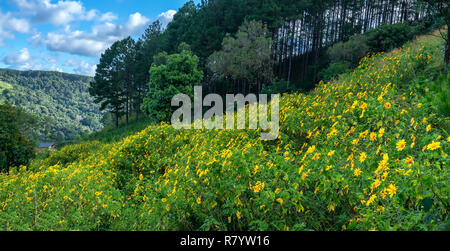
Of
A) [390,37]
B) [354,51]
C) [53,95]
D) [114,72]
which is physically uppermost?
[53,95]

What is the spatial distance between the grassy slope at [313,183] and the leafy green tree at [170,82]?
38.8 ft

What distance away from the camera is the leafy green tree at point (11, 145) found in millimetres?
10039

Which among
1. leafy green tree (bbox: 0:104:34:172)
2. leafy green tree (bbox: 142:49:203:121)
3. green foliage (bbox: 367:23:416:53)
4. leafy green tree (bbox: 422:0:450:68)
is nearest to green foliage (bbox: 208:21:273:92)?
leafy green tree (bbox: 142:49:203:121)

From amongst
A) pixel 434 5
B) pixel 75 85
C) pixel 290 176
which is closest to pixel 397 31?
pixel 434 5

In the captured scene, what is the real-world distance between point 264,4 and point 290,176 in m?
22.9

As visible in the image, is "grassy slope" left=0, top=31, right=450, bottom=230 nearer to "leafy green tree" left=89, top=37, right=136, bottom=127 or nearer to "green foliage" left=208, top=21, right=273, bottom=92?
"green foliage" left=208, top=21, right=273, bottom=92

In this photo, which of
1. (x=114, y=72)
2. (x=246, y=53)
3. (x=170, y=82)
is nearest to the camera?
(x=246, y=53)

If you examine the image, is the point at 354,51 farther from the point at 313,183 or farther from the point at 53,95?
the point at 53,95

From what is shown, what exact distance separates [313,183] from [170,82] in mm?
16251

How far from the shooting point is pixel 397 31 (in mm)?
13742

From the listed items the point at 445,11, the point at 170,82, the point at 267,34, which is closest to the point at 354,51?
the point at 267,34

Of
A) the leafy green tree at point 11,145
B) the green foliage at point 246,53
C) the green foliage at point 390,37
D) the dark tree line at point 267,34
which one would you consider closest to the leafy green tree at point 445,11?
the green foliage at point 390,37

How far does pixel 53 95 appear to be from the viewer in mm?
127750

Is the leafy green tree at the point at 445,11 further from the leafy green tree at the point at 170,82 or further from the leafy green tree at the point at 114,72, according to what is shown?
the leafy green tree at the point at 114,72
